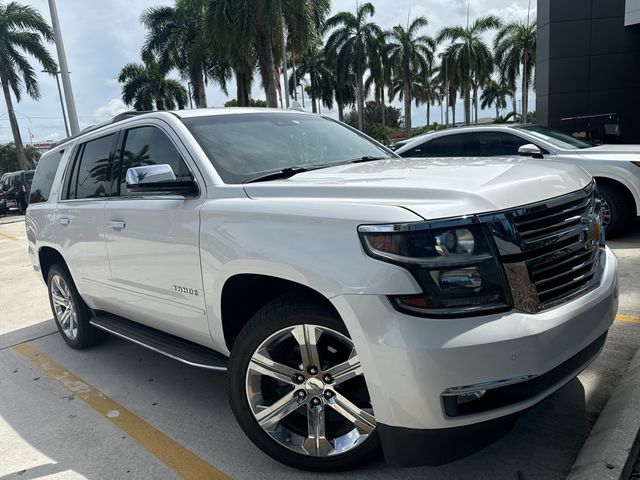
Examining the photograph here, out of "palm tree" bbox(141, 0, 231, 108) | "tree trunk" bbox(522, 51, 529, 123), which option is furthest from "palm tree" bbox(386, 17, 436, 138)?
"palm tree" bbox(141, 0, 231, 108)

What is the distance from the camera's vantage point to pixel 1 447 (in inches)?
129

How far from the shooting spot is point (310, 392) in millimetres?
2531

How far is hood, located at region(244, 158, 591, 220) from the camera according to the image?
7.06ft

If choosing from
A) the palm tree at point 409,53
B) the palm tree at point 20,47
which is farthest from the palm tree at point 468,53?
the palm tree at point 20,47

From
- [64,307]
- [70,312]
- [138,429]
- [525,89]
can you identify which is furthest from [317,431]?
[525,89]

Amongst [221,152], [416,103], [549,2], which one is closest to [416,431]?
[221,152]

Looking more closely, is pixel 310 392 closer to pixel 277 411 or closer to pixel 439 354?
pixel 277 411

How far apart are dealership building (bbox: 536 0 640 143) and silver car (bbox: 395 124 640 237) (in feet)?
38.5

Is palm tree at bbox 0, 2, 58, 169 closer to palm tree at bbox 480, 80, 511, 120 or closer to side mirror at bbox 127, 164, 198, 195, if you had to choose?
side mirror at bbox 127, 164, 198, 195

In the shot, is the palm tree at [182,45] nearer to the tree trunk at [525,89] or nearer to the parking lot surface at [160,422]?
the tree trunk at [525,89]

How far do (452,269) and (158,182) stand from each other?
5.71 ft

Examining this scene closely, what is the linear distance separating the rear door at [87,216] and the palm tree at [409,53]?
4229cm

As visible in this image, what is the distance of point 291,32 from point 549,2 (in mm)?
10706

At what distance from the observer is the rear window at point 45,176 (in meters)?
5.00
